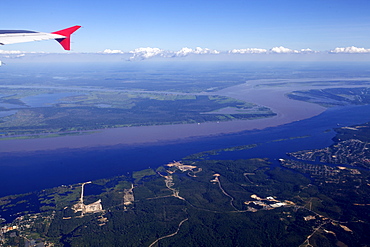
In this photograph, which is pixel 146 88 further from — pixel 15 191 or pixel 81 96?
pixel 15 191

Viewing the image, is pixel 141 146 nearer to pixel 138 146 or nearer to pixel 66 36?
pixel 138 146

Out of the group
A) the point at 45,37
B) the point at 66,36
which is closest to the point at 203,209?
the point at 66,36

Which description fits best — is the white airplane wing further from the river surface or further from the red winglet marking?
the river surface

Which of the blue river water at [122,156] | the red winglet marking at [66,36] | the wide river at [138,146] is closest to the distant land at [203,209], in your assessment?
the blue river water at [122,156]

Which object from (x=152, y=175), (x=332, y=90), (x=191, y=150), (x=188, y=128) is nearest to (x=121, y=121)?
(x=188, y=128)

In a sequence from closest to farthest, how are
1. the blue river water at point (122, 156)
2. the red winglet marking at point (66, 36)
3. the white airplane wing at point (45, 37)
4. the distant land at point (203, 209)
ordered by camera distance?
the white airplane wing at point (45, 37) → the red winglet marking at point (66, 36) → the distant land at point (203, 209) → the blue river water at point (122, 156)

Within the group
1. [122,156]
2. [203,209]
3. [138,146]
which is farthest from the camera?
[138,146]

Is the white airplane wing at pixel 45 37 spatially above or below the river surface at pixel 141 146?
above

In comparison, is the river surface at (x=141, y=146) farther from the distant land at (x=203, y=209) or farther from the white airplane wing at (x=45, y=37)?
the white airplane wing at (x=45, y=37)

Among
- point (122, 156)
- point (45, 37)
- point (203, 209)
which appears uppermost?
point (45, 37)
